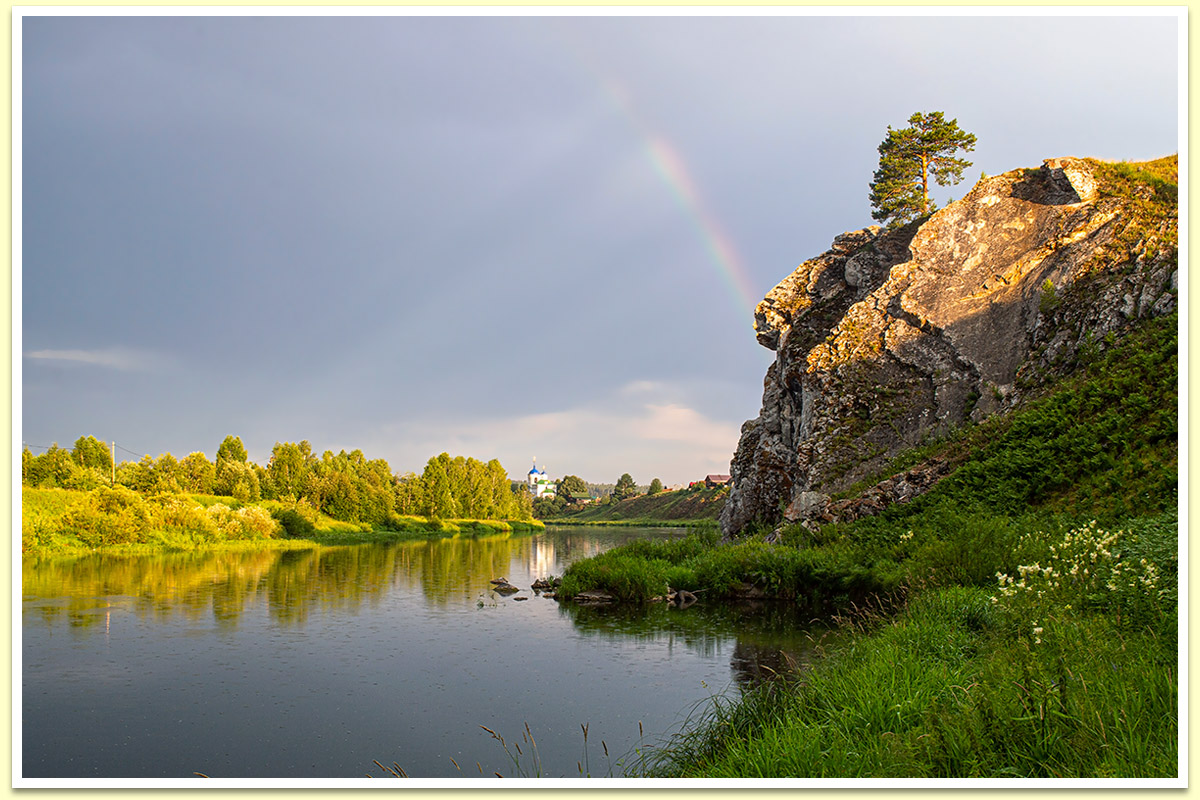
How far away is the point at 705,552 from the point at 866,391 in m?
10.3

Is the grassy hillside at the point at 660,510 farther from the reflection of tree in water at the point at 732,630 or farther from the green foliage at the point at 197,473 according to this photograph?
the reflection of tree in water at the point at 732,630

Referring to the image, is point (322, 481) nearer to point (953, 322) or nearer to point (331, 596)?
point (331, 596)

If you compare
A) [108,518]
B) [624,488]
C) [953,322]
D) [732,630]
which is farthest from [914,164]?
[624,488]

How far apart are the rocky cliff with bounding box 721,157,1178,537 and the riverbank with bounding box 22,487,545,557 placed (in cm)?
3108

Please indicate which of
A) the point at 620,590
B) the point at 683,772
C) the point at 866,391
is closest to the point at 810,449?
the point at 866,391

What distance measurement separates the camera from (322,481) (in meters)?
64.8

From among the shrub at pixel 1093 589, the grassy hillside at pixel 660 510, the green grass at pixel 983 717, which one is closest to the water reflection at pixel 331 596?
the green grass at pixel 983 717

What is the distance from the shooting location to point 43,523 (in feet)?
103

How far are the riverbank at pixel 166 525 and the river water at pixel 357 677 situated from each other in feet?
27.1

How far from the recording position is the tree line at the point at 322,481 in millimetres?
37562

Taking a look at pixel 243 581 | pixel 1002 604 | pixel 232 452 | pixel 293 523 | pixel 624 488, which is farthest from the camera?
pixel 624 488

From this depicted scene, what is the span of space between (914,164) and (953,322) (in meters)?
17.2

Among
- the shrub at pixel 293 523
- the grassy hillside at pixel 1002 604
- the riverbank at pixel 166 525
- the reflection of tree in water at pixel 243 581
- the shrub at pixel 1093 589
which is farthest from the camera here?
the shrub at pixel 293 523

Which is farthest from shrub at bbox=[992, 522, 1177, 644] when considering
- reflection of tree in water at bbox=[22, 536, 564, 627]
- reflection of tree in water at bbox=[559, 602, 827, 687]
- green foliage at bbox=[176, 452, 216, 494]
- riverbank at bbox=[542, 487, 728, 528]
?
riverbank at bbox=[542, 487, 728, 528]
